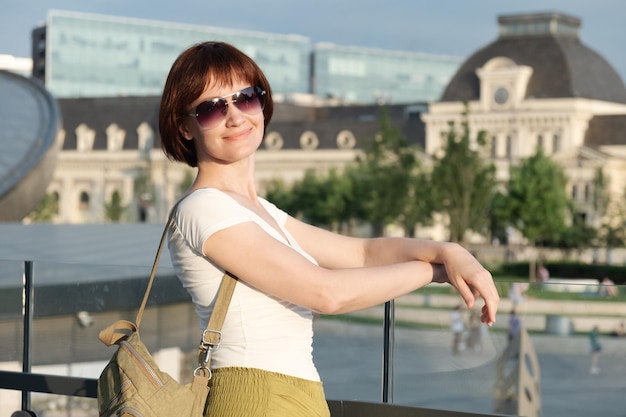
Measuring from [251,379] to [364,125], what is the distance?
84.7 m

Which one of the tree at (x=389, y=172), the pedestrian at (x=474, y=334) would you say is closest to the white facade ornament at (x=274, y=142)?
the tree at (x=389, y=172)

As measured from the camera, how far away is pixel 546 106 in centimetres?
8338

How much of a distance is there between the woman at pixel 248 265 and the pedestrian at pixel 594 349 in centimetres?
194

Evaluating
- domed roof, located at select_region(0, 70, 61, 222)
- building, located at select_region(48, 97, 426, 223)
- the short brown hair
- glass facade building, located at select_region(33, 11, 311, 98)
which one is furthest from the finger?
glass facade building, located at select_region(33, 11, 311, 98)

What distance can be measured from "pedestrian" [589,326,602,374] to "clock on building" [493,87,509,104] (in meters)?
81.3

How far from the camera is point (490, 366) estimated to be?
432 centimetres

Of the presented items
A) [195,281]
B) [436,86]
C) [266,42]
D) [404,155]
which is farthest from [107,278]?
[436,86]

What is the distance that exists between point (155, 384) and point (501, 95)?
276ft

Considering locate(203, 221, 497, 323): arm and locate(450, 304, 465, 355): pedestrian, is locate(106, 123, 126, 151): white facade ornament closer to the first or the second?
locate(450, 304, 465, 355): pedestrian

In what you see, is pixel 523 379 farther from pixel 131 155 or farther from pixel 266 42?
pixel 266 42

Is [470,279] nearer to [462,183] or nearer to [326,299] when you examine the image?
[326,299]

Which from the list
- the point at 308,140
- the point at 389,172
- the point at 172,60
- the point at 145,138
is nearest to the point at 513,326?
the point at 389,172

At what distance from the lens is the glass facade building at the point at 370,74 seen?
118688mm

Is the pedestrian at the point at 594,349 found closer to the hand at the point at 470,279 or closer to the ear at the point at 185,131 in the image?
the hand at the point at 470,279
